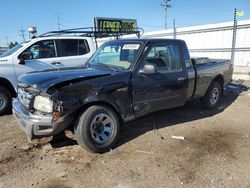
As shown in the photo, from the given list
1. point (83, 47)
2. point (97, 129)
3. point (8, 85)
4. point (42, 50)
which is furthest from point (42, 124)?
point (83, 47)

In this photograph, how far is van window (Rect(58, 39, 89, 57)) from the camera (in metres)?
7.53

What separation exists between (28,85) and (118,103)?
4.75ft

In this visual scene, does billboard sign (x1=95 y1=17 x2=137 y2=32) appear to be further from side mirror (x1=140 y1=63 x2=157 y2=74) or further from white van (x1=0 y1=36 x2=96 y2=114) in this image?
side mirror (x1=140 y1=63 x2=157 y2=74)

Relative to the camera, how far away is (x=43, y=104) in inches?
146

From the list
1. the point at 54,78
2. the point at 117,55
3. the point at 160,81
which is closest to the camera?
the point at 54,78

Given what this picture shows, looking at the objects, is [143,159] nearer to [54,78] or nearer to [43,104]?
[43,104]

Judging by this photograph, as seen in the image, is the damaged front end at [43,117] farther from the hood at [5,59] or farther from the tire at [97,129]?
the hood at [5,59]

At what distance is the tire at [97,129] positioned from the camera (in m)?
3.89

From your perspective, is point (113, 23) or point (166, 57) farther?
point (113, 23)

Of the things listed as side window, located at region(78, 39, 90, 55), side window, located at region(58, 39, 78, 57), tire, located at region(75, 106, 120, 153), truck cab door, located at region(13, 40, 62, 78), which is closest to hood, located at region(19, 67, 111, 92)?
tire, located at region(75, 106, 120, 153)

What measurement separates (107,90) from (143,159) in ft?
3.99

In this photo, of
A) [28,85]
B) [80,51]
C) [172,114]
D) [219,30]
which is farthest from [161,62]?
[219,30]

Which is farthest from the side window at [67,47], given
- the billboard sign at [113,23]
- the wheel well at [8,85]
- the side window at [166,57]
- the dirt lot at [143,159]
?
the billboard sign at [113,23]

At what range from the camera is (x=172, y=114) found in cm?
626
